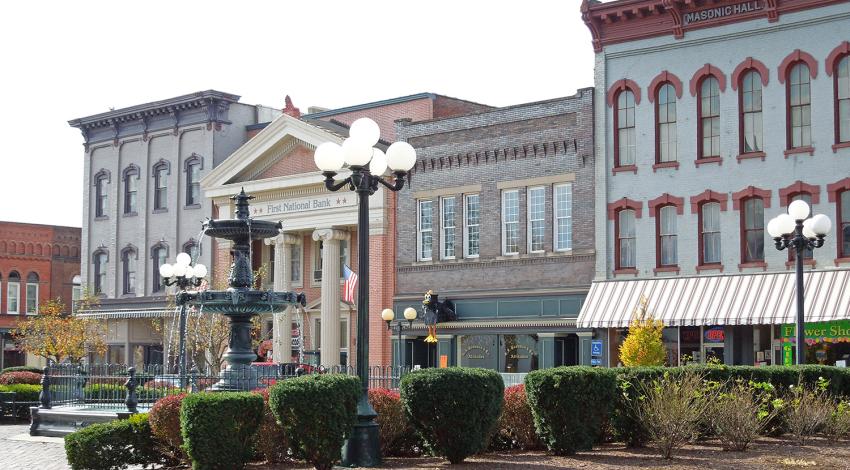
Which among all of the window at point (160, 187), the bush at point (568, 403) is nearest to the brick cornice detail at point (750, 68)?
the bush at point (568, 403)

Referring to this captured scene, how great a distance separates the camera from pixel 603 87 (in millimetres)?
39938

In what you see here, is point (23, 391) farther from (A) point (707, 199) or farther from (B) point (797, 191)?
(B) point (797, 191)

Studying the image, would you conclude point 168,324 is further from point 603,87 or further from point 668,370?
point 668,370

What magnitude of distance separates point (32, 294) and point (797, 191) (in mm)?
46419

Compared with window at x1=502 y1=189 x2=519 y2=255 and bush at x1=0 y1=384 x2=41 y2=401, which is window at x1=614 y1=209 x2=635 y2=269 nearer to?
window at x1=502 y1=189 x2=519 y2=255

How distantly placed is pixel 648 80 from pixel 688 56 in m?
1.49

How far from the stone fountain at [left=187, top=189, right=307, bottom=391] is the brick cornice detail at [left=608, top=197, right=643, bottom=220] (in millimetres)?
17282

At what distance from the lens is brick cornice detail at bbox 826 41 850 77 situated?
35125 mm

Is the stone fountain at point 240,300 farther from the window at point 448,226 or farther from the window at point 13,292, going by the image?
the window at point 13,292

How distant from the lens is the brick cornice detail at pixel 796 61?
35625 millimetres

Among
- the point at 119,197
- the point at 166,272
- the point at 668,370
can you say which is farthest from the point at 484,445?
the point at 119,197

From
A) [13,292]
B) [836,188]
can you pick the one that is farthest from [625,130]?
[13,292]

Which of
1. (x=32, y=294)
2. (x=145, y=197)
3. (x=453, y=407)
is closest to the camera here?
(x=453, y=407)

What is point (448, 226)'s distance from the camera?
44.6 m
